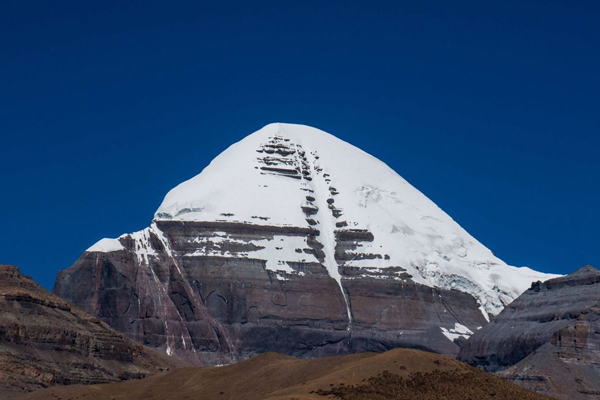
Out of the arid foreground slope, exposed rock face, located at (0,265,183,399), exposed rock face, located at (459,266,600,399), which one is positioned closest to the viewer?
the arid foreground slope

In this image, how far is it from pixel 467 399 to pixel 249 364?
34084 mm

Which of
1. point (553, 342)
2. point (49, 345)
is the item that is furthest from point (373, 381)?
point (553, 342)

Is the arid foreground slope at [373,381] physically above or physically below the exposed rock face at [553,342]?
below

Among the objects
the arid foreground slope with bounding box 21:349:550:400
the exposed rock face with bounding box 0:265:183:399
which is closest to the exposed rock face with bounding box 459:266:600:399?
the exposed rock face with bounding box 0:265:183:399

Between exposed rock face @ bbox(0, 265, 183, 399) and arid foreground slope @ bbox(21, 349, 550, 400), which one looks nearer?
arid foreground slope @ bbox(21, 349, 550, 400)

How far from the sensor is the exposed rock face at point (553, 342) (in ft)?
542

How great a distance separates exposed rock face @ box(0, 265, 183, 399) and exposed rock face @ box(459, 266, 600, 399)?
1894 inches

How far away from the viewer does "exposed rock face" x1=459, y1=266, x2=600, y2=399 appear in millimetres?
165125

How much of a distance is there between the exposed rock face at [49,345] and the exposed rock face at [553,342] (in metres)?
48.1

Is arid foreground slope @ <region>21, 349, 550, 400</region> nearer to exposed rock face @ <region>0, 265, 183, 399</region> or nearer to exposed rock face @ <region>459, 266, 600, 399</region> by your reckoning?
exposed rock face @ <region>0, 265, 183, 399</region>

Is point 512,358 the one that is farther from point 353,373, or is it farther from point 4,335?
point 353,373

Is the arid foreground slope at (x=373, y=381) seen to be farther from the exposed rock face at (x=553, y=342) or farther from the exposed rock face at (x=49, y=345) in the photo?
the exposed rock face at (x=553, y=342)

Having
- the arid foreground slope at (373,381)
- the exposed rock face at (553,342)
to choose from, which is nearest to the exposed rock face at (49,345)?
the arid foreground slope at (373,381)

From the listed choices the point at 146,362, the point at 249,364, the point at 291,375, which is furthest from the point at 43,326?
the point at 291,375
